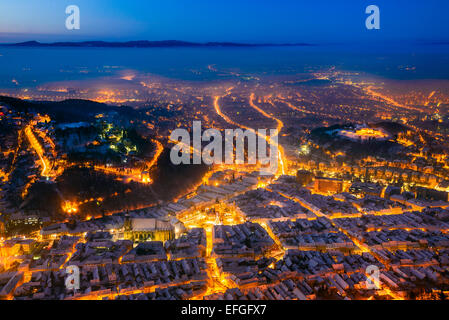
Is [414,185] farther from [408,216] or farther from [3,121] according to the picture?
[3,121]

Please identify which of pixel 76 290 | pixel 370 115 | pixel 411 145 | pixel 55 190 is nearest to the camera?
pixel 76 290

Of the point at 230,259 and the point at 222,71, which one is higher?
the point at 222,71

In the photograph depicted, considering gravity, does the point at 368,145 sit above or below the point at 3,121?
below

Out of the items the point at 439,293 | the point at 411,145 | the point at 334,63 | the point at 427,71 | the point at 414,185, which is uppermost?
the point at 334,63

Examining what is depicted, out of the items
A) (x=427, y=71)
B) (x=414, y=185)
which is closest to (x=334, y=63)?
(x=427, y=71)

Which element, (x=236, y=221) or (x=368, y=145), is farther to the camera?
(x=368, y=145)

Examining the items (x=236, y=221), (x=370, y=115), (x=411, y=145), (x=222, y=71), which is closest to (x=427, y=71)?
(x=370, y=115)
